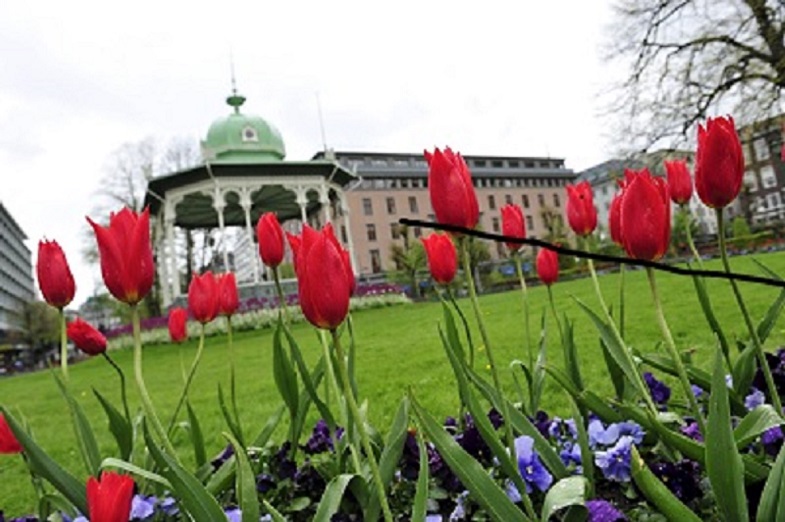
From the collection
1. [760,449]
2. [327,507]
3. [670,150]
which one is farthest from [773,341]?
[670,150]

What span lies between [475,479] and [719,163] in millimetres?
689

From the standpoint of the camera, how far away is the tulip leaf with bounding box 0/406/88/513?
1.11 m

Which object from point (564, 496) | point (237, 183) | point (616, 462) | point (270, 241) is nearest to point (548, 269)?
point (616, 462)

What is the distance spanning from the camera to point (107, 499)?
2.36 ft

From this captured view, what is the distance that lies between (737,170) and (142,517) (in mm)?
1493

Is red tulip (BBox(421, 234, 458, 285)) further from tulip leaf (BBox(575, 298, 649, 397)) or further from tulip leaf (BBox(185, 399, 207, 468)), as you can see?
tulip leaf (BBox(185, 399, 207, 468))

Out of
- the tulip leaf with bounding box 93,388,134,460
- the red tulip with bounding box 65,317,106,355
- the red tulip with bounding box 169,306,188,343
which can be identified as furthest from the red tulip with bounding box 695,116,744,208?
the red tulip with bounding box 169,306,188,343

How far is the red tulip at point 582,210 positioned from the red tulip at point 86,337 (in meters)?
1.40

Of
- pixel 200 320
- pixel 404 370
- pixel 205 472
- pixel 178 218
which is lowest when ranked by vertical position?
pixel 404 370

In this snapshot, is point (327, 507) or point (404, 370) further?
point (404, 370)

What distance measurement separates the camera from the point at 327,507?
0.99m

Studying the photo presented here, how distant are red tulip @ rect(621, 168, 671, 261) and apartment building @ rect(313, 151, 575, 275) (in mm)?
48309

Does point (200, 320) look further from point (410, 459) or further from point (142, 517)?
point (410, 459)

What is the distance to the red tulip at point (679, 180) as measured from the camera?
1.62 metres
